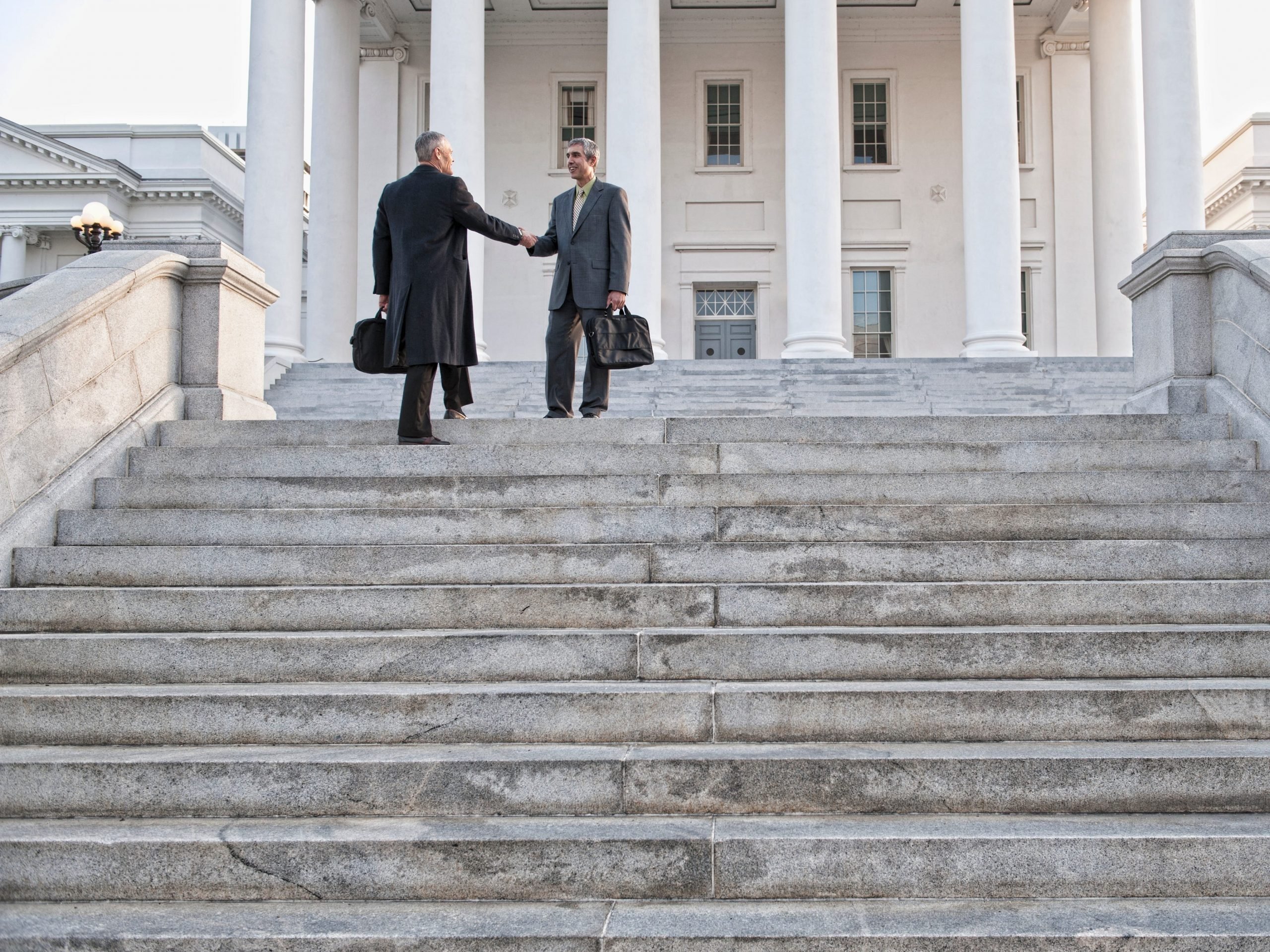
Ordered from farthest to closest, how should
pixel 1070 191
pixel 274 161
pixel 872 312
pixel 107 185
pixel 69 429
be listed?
1. pixel 107 185
2. pixel 872 312
3. pixel 1070 191
4. pixel 274 161
5. pixel 69 429

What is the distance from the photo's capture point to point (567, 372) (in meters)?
8.16

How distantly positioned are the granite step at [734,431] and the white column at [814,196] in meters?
10.2

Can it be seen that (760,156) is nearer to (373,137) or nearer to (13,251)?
(373,137)

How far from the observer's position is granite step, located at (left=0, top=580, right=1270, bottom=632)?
505cm

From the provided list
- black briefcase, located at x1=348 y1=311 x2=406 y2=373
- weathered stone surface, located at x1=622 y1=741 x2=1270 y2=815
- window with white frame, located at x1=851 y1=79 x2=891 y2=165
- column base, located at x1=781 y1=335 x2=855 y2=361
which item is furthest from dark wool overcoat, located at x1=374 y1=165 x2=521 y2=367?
window with white frame, located at x1=851 y1=79 x2=891 y2=165

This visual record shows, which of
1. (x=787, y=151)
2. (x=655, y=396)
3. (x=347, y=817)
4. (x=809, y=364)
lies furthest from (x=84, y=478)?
(x=787, y=151)

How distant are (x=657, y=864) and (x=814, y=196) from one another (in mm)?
15186

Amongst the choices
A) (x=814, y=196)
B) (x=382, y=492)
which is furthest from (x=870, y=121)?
(x=382, y=492)

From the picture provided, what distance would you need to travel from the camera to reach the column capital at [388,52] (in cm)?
2538

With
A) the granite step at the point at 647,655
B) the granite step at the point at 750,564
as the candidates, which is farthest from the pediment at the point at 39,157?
the granite step at the point at 647,655

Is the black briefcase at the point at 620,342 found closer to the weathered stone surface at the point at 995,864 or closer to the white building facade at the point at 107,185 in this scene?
the weathered stone surface at the point at 995,864

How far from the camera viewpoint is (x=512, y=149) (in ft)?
83.9

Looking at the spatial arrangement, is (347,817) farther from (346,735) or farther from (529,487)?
(529,487)

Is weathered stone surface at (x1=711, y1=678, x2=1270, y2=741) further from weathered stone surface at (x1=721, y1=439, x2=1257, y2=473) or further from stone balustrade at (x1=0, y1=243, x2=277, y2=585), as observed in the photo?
stone balustrade at (x1=0, y1=243, x2=277, y2=585)
